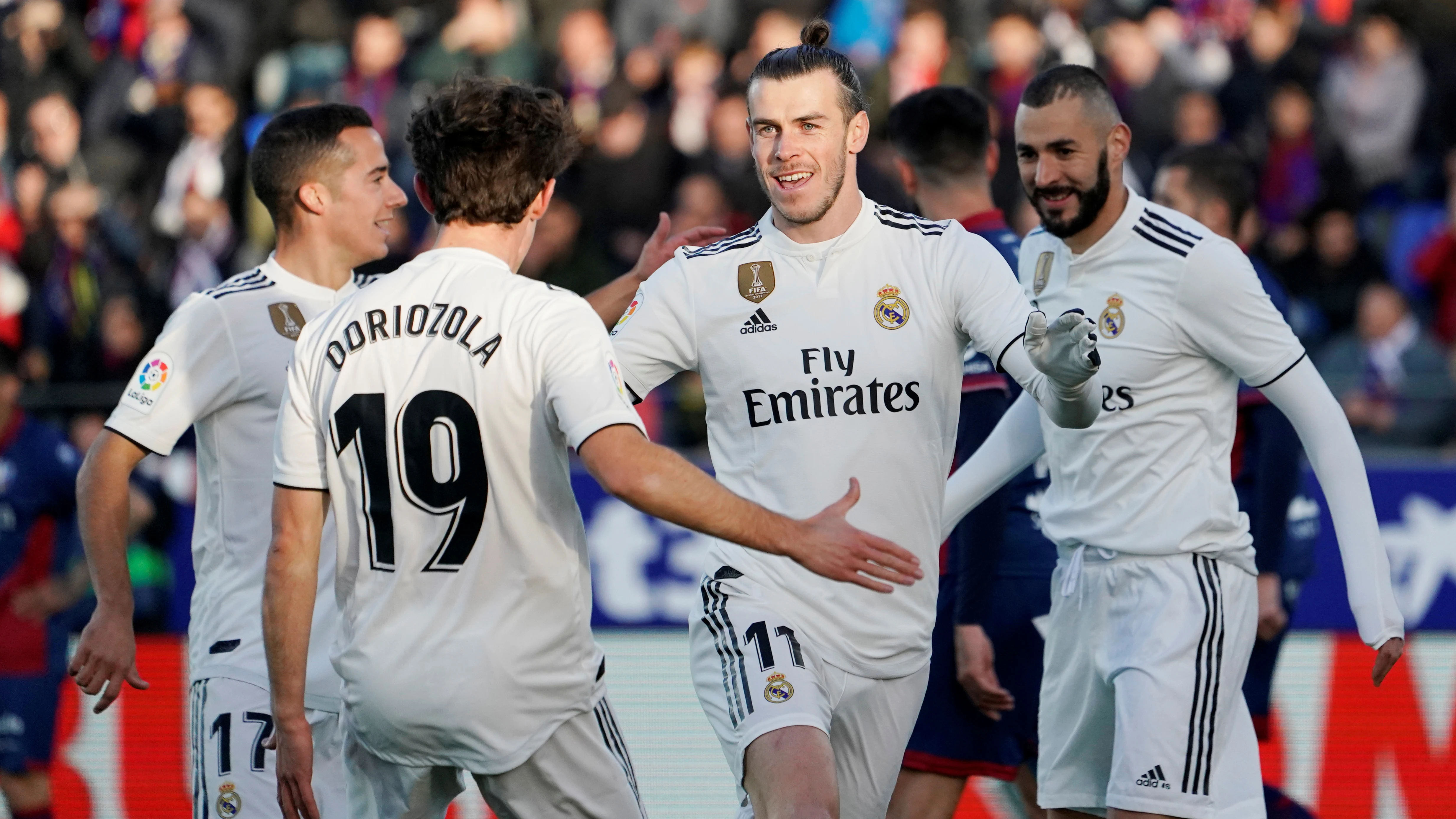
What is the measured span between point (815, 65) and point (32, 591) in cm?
529

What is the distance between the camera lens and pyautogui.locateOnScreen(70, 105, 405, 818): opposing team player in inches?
192

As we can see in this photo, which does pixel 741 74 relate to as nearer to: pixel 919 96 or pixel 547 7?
pixel 547 7

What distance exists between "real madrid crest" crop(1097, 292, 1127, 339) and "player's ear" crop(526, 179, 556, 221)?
1962 millimetres

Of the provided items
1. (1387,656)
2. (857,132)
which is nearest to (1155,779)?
(1387,656)

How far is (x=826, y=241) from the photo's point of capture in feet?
16.3

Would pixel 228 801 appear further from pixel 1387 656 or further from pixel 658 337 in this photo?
pixel 1387 656

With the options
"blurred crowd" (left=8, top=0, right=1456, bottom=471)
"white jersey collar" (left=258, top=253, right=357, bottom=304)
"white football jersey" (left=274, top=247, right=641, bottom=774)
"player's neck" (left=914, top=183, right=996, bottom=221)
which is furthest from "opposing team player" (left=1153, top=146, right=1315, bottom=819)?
"blurred crowd" (left=8, top=0, right=1456, bottom=471)

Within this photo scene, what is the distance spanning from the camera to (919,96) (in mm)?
6508

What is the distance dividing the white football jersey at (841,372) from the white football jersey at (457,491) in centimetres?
86

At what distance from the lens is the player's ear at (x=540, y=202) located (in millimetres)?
4195

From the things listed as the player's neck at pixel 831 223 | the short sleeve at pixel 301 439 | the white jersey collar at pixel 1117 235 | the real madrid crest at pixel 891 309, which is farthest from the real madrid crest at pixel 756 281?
the short sleeve at pixel 301 439

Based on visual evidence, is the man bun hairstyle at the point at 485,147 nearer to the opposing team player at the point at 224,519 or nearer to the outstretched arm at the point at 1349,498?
the opposing team player at the point at 224,519

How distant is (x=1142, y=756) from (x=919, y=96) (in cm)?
277

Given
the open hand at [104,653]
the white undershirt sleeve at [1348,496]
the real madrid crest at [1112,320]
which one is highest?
the real madrid crest at [1112,320]
